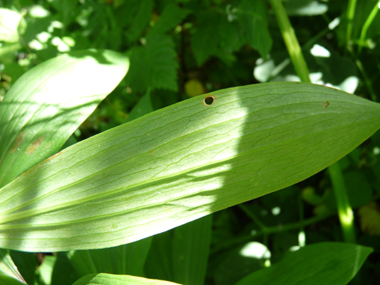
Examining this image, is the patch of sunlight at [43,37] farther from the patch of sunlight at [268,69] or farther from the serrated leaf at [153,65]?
the patch of sunlight at [268,69]

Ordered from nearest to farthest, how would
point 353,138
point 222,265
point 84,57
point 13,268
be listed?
point 353,138
point 13,268
point 84,57
point 222,265

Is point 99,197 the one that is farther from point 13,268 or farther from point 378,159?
point 378,159

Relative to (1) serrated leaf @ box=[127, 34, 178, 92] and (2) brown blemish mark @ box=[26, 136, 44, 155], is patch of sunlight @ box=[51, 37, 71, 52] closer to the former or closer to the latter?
(1) serrated leaf @ box=[127, 34, 178, 92]

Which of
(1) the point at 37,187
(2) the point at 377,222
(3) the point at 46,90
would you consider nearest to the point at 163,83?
(3) the point at 46,90

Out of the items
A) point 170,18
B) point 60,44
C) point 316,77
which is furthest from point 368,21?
point 60,44

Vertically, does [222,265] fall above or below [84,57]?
below

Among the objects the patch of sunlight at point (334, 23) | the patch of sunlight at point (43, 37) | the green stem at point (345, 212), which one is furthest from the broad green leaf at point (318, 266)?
the patch of sunlight at point (43, 37)

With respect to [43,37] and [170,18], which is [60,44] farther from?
[170,18]

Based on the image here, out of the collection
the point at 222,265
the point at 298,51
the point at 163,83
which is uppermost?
the point at 298,51
